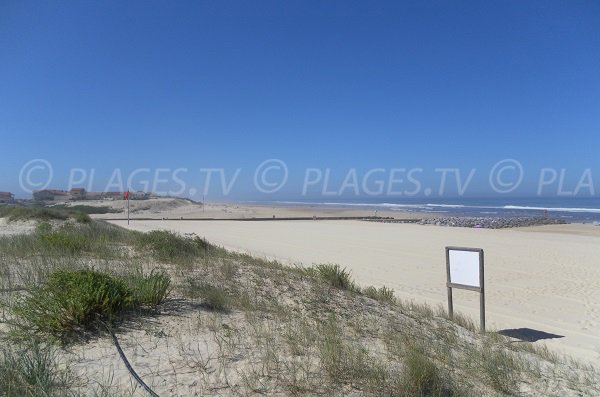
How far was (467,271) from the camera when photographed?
7.07 meters

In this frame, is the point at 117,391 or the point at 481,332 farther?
the point at 481,332

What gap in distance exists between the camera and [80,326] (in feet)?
13.5

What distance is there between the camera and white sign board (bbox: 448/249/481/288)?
22.6 feet

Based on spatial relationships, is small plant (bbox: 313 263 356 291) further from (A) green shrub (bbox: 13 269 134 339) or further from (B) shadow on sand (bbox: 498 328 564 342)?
(A) green shrub (bbox: 13 269 134 339)

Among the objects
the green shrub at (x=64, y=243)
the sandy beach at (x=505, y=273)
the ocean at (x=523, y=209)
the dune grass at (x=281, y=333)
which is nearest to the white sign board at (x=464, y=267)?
the dune grass at (x=281, y=333)

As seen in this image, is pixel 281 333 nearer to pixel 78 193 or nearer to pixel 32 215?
pixel 32 215

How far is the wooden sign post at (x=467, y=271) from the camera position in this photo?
Answer: 6789 mm

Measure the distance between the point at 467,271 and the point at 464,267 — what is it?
3.1 inches

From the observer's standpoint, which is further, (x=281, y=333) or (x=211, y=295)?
(x=211, y=295)

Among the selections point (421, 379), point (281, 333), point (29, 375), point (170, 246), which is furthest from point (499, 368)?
point (170, 246)

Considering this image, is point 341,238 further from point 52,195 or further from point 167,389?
point 52,195

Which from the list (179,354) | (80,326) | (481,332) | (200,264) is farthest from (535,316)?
(80,326)

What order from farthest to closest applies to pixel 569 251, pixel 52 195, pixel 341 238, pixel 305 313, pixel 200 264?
pixel 52 195 → pixel 341 238 → pixel 569 251 → pixel 200 264 → pixel 305 313

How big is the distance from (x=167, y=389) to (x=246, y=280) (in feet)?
12.3
